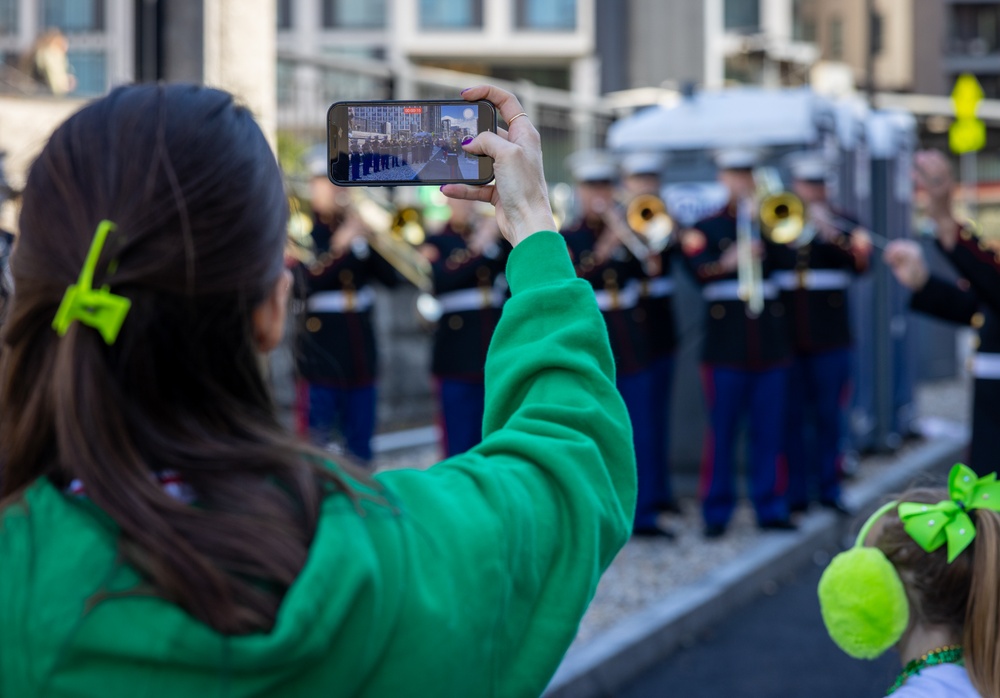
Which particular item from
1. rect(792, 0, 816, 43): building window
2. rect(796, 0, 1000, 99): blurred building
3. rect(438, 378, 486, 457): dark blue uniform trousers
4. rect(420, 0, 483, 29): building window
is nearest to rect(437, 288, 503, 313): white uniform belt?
rect(438, 378, 486, 457): dark blue uniform trousers

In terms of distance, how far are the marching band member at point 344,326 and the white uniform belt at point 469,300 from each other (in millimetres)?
515

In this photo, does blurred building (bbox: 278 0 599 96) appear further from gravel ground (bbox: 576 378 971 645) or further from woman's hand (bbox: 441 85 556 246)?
woman's hand (bbox: 441 85 556 246)

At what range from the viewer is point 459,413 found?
284 inches

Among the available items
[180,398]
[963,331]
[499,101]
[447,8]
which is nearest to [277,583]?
[180,398]

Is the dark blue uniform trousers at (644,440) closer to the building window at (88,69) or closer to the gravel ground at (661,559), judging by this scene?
the gravel ground at (661,559)

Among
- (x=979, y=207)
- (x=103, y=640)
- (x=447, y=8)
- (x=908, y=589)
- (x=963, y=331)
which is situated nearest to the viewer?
(x=103, y=640)

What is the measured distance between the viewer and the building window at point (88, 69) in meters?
9.80

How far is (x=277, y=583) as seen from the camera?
111 centimetres

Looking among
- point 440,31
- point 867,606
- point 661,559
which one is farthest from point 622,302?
point 440,31

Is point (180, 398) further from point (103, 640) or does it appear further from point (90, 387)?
point (103, 640)

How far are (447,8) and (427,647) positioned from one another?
3573 cm

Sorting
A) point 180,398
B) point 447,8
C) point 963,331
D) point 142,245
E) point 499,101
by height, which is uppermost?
point 447,8

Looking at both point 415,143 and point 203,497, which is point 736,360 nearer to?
point 415,143

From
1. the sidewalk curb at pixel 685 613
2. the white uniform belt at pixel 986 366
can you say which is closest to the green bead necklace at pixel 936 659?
the sidewalk curb at pixel 685 613
